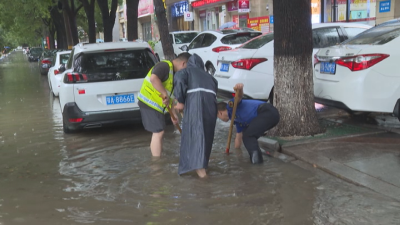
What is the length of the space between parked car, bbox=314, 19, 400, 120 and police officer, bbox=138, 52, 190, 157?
2278mm

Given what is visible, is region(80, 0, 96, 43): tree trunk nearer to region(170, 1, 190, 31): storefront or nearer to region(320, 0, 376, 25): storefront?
region(320, 0, 376, 25): storefront

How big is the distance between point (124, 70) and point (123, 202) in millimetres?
3257

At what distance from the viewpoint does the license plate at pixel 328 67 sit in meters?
6.11

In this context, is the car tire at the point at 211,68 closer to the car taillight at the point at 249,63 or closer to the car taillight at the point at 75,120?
the car taillight at the point at 249,63

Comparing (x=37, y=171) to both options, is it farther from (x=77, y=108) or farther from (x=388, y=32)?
(x=388, y=32)

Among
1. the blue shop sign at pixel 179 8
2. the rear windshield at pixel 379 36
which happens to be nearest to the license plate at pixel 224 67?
the rear windshield at pixel 379 36

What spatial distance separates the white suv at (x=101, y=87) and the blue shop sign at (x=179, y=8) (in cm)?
2635

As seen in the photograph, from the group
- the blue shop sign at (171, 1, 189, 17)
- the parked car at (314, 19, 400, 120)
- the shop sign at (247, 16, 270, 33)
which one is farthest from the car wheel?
the blue shop sign at (171, 1, 189, 17)

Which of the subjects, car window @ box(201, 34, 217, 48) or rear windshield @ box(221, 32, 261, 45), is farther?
→ car window @ box(201, 34, 217, 48)

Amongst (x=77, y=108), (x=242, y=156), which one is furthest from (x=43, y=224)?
(x=77, y=108)

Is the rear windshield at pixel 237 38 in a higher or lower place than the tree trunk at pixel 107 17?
lower

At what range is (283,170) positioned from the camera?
4977 millimetres

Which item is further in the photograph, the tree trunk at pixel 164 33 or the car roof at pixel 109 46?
the tree trunk at pixel 164 33

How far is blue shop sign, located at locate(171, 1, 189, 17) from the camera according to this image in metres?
33.0
